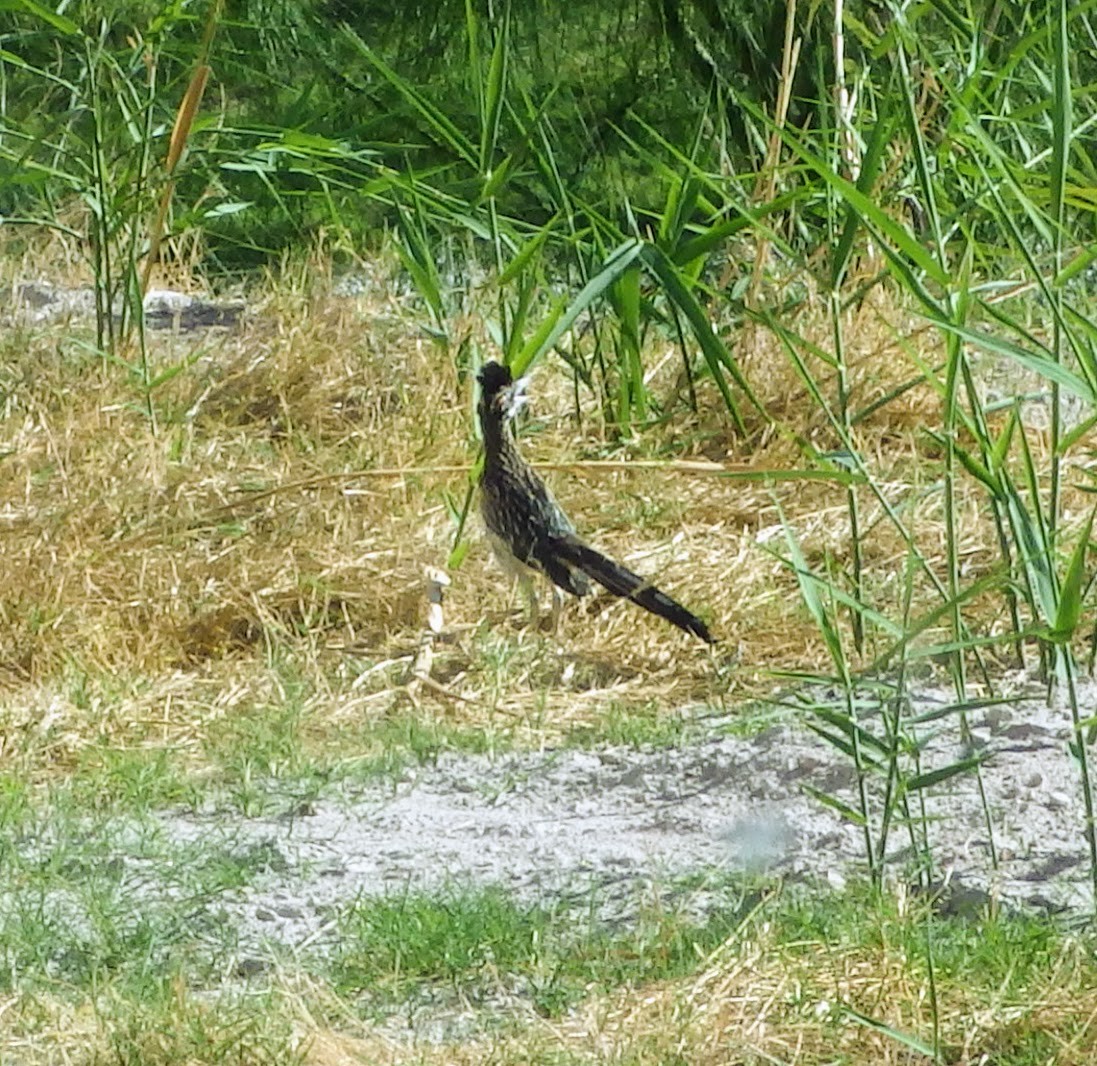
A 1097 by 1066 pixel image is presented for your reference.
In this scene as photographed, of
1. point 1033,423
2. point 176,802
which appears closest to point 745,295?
point 1033,423

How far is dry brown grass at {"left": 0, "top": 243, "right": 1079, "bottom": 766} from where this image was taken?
4.96 metres

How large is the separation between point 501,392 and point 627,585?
23.4 inches

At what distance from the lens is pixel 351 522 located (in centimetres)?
563

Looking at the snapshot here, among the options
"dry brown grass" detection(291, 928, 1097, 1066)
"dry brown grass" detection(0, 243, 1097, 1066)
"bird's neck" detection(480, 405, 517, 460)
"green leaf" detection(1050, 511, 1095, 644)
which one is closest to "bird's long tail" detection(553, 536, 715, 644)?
"dry brown grass" detection(0, 243, 1097, 1066)

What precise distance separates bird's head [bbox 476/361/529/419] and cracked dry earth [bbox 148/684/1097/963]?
1.04 m

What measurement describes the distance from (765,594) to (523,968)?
1.93m

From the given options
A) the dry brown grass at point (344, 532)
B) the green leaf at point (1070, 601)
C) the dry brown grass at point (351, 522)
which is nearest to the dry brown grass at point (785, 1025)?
the green leaf at point (1070, 601)

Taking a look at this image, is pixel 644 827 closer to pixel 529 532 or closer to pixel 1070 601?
pixel 529 532

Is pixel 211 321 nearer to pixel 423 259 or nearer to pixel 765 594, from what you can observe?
pixel 423 259

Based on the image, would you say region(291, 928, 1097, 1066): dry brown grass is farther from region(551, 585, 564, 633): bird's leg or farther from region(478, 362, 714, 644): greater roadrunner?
region(551, 585, 564, 633): bird's leg

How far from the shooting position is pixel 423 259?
20.0 ft

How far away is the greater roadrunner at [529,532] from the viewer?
4902mm

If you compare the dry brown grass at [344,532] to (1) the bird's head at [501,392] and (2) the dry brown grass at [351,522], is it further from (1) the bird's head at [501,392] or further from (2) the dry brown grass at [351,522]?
(1) the bird's head at [501,392]

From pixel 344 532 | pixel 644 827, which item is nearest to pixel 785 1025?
pixel 644 827
